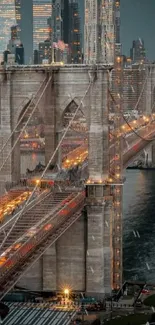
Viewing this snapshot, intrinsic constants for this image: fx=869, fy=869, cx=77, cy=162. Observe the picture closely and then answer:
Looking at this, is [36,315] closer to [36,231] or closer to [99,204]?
[36,231]

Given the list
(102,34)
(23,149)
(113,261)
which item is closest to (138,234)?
(113,261)

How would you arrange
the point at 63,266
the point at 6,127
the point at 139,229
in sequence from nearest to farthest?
the point at 63,266 < the point at 6,127 < the point at 139,229

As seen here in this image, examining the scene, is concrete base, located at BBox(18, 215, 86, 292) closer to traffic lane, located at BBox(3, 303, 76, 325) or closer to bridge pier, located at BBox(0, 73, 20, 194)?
traffic lane, located at BBox(3, 303, 76, 325)

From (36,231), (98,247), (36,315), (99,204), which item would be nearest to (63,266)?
(98,247)

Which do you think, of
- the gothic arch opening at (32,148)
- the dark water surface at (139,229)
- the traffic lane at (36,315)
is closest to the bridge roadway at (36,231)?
the traffic lane at (36,315)

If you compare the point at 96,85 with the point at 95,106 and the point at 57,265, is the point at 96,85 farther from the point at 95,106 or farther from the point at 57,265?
the point at 57,265

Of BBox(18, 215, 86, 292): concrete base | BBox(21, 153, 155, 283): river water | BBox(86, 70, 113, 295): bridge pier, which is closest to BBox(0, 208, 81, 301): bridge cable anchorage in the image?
BBox(86, 70, 113, 295): bridge pier
